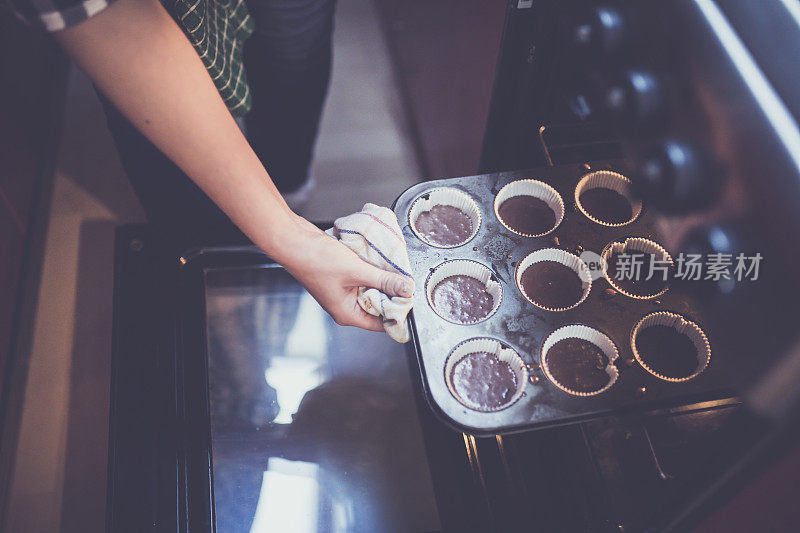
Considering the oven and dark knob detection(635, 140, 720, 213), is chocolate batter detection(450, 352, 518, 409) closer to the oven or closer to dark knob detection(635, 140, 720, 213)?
the oven

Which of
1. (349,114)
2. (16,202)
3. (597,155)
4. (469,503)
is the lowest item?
(469,503)

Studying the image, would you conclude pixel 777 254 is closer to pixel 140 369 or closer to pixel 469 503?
pixel 469 503

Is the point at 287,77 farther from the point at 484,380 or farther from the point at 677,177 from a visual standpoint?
the point at 677,177

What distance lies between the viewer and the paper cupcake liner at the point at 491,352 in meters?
0.76

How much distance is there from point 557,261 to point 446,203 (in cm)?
20

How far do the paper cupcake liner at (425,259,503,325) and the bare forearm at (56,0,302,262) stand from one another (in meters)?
0.23

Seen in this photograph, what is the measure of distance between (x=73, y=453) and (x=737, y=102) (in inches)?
63.5

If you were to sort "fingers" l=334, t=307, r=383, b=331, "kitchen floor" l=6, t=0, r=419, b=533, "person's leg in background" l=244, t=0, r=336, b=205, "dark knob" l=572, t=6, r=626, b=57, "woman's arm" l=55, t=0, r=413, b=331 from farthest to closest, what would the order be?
"kitchen floor" l=6, t=0, r=419, b=533 < "person's leg in background" l=244, t=0, r=336, b=205 < "fingers" l=334, t=307, r=383, b=331 < "woman's arm" l=55, t=0, r=413, b=331 < "dark knob" l=572, t=6, r=626, b=57

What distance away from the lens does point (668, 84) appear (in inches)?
20.2

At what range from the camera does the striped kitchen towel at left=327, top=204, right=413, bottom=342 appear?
2.73 feet

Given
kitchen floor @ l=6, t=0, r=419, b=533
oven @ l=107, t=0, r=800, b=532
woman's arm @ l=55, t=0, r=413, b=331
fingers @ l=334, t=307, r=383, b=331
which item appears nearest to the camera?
oven @ l=107, t=0, r=800, b=532

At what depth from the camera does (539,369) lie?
778mm

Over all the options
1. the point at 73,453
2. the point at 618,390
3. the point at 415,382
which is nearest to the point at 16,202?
the point at 73,453

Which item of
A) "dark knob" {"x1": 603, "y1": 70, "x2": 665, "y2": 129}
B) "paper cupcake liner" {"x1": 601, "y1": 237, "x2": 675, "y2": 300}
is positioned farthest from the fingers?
"dark knob" {"x1": 603, "y1": 70, "x2": 665, "y2": 129}
